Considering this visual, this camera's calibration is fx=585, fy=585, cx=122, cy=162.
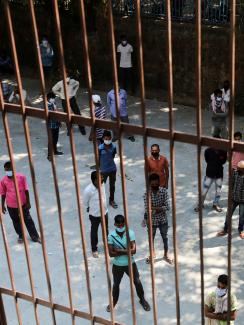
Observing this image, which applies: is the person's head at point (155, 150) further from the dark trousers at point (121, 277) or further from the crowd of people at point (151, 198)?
the dark trousers at point (121, 277)

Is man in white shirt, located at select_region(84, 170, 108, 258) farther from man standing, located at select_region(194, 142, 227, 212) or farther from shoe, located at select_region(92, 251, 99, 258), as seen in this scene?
man standing, located at select_region(194, 142, 227, 212)

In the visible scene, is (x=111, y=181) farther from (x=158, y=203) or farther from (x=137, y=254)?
(x=158, y=203)

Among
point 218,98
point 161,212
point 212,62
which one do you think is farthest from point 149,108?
point 161,212

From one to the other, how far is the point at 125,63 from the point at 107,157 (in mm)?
3982

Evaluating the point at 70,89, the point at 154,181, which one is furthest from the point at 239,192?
the point at 70,89

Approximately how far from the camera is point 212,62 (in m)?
10.3

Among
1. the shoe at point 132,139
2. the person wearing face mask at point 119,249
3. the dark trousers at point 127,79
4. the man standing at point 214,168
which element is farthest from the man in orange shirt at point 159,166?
the dark trousers at point 127,79

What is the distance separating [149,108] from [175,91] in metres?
0.63

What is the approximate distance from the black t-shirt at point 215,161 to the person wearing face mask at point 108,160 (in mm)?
1165

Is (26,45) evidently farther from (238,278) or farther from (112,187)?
(238,278)

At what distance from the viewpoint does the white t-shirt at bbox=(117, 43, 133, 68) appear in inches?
425

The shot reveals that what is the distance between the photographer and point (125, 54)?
428 inches

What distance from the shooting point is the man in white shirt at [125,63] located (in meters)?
10.8

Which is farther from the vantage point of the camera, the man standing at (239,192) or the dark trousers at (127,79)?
the dark trousers at (127,79)
